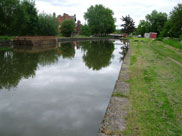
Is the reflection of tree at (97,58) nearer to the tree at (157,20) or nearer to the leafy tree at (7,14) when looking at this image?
the leafy tree at (7,14)

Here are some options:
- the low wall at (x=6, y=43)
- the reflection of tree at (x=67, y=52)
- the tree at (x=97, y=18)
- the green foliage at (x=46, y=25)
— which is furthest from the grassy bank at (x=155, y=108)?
the tree at (x=97, y=18)

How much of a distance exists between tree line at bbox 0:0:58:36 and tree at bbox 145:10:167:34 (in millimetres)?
59416

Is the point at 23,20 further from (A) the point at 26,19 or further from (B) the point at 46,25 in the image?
(B) the point at 46,25

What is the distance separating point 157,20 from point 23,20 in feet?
232

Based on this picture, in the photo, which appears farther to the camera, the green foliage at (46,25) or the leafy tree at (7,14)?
the green foliage at (46,25)

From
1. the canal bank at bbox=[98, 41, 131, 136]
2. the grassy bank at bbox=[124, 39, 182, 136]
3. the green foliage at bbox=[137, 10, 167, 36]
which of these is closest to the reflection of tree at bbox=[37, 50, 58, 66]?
the grassy bank at bbox=[124, 39, 182, 136]

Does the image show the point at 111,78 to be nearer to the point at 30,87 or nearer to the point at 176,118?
the point at 30,87

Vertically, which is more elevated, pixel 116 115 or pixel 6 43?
pixel 6 43

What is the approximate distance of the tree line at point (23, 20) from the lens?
33.8m

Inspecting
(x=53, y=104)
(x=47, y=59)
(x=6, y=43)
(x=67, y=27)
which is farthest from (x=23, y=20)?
(x=53, y=104)

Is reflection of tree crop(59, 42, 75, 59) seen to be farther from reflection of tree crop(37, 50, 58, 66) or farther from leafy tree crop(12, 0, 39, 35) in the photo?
leafy tree crop(12, 0, 39, 35)

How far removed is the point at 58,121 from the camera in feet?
14.6

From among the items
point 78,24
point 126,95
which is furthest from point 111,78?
point 78,24

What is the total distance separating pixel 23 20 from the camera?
117ft
